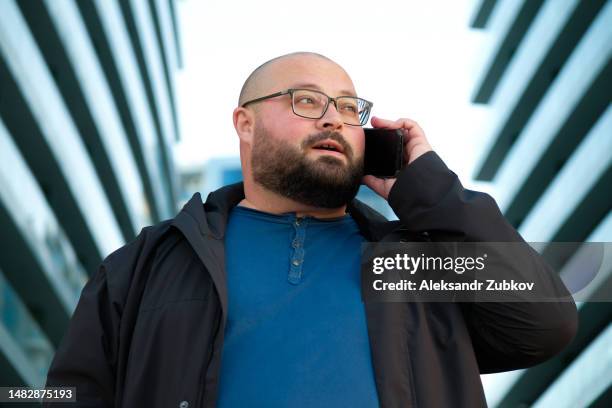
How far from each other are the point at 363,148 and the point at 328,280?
736mm

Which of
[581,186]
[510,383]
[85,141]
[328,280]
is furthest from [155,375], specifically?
[510,383]

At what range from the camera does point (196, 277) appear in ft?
9.37

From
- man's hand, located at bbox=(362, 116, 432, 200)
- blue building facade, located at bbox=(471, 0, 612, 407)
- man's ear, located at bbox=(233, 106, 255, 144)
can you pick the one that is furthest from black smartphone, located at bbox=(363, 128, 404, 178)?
blue building facade, located at bbox=(471, 0, 612, 407)

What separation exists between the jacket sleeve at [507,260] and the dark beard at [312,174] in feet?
0.95

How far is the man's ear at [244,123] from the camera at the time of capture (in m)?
3.64

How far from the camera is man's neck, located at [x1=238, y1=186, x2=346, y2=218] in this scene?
333cm

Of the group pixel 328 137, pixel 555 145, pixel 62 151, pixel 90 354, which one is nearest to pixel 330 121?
pixel 328 137

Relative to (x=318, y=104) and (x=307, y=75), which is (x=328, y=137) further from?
(x=307, y=75)

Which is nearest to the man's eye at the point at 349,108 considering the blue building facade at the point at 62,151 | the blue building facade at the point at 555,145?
the blue building facade at the point at 555,145

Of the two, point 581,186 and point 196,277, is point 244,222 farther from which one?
point 581,186

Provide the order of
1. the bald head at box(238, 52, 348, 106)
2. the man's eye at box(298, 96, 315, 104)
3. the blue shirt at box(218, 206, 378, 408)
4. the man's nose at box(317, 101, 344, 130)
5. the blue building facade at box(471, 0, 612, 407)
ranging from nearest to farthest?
the blue shirt at box(218, 206, 378, 408) → the man's nose at box(317, 101, 344, 130) → the man's eye at box(298, 96, 315, 104) → the bald head at box(238, 52, 348, 106) → the blue building facade at box(471, 0, 612, 407)

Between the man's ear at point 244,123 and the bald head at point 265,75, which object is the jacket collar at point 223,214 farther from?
the bald head at point 265,75

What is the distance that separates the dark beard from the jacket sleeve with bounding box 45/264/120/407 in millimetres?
961

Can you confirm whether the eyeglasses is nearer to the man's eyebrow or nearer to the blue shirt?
the man's eyebrow
